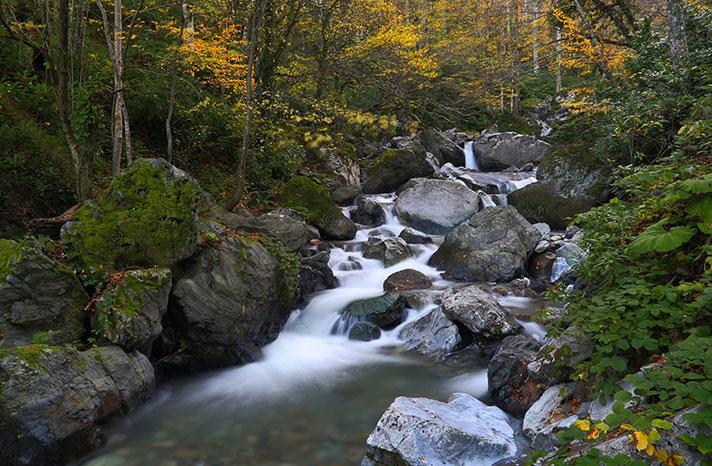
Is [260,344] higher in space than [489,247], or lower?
lower

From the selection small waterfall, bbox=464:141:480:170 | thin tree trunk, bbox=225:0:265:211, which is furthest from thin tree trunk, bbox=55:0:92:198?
small waterfall, bbox=464:141:480:170

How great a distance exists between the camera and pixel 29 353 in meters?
4.44

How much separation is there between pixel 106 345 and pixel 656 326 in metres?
5.51

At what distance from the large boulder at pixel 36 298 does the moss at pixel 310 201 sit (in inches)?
257

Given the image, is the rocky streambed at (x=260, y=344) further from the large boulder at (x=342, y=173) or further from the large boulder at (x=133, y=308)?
the large boulder at (x=342, y=173)

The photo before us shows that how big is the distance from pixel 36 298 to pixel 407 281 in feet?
21.2

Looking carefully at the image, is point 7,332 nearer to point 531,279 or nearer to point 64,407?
point 64,407

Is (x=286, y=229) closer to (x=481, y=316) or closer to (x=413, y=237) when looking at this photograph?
(x=413, y=237)

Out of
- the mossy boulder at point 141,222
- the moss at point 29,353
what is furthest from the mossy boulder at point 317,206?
the moss at point 29,353

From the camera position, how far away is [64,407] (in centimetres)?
439

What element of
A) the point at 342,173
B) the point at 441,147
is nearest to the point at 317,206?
the point at 342,173

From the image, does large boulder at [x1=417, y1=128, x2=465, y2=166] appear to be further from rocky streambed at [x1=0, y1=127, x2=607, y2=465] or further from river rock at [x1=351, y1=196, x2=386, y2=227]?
rocky streambed at [x1=0, y1=127, x2=607, y2=465]

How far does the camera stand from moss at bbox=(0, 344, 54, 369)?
170 inches

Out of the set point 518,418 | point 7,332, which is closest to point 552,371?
point 518,418
